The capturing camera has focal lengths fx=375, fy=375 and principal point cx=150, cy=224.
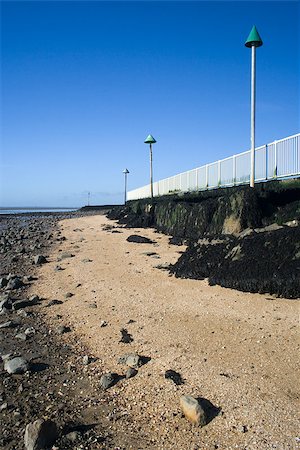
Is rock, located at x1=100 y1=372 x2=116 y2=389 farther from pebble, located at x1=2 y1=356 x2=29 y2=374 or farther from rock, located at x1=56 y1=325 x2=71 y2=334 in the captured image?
rock, located at x1=56 y1=325 x2=71 y2=334

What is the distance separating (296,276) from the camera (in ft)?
19.1

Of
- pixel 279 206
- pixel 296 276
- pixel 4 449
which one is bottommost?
pixel 4 449

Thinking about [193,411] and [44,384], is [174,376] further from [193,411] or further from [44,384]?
[44,384]

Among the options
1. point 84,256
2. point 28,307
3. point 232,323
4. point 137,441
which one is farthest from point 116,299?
point 84,256

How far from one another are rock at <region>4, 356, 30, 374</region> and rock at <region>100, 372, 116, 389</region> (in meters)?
0.96

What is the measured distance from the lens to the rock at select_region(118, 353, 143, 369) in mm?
4152

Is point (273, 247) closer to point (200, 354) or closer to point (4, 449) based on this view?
point (200, 354)

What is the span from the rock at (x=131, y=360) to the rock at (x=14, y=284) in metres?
4.42

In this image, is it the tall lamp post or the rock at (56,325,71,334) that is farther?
the tall lamp post

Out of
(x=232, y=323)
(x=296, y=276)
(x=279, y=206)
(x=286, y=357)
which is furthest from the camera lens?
(x=279, y=206)

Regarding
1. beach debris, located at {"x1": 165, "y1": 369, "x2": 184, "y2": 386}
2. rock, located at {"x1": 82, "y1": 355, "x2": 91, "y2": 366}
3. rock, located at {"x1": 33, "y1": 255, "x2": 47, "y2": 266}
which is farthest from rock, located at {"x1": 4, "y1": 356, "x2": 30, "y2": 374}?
rock, located at {"x1": 33, "y1": 255, "x2": 47, "y2": 266}

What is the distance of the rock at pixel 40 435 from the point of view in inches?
114

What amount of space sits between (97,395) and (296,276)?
363 cm

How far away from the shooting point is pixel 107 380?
Result: 384cm
